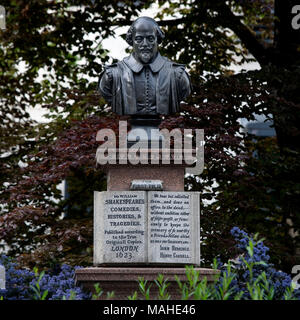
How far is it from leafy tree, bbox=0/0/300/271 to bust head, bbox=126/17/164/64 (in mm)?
2463

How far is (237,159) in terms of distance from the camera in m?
11.0

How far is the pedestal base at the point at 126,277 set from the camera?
763 cm

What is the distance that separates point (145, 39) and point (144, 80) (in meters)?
0.48

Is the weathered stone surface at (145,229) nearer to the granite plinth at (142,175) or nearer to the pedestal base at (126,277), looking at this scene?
the granite plinth at (142,175)

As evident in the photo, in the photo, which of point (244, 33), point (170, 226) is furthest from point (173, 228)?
point (244, 33)

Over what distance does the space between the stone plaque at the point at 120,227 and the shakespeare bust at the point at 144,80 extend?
1.11m

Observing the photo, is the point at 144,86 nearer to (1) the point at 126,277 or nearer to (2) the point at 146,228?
(2) the point at 146,228

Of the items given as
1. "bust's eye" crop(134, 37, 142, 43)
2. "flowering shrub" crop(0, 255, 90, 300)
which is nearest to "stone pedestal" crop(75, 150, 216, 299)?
"flowering shrub" crop(0, 255, 90, 300)

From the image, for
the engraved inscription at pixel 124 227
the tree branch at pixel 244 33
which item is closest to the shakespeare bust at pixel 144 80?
the engraved inscription at pixel 124 227

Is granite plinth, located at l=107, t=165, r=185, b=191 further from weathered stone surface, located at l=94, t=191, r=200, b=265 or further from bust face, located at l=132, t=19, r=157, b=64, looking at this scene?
bust face, located at l=132, t=19, r=157, b=64
